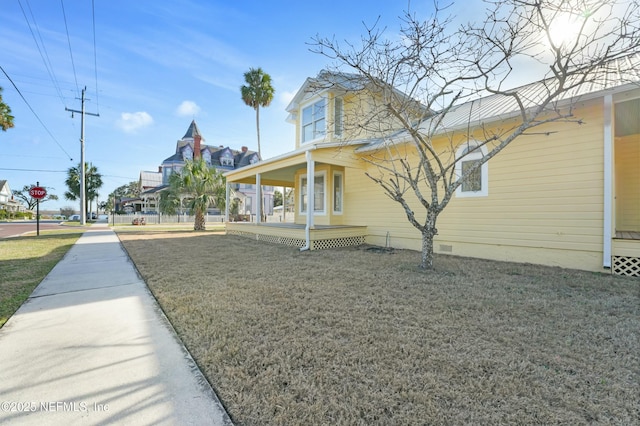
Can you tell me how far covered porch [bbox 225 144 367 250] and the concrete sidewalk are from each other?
565cm

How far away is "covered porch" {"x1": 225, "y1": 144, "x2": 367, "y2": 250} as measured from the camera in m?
8.95

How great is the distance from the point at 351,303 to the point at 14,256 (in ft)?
31.6

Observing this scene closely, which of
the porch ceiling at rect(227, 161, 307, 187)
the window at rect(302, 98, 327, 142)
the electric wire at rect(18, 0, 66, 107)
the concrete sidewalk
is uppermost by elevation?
the electric wire at rect(18, 0, 66, 107)

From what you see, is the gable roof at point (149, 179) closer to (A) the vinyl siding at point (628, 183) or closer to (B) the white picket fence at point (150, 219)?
(B) the white picket fence at point (150, 219)

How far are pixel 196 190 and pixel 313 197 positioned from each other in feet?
33.4

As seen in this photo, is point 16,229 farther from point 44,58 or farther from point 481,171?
point 481,171

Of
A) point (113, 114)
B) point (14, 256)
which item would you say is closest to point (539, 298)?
point (14, 256)

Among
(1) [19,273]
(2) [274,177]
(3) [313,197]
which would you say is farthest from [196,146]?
(1) [19,273]

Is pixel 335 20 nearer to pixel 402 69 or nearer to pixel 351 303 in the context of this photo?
pixel 402 69

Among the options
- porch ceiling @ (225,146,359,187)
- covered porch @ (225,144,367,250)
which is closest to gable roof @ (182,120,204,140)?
porch ceiling @ (225,146,359,187)

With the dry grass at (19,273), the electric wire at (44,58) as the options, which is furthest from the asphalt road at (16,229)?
the electric wire at (44,58)

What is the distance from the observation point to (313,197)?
970cm

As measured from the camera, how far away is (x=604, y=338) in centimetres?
291

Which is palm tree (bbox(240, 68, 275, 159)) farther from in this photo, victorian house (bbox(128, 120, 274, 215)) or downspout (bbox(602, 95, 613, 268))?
downspout (bbox(602, 95, 613, 268))
